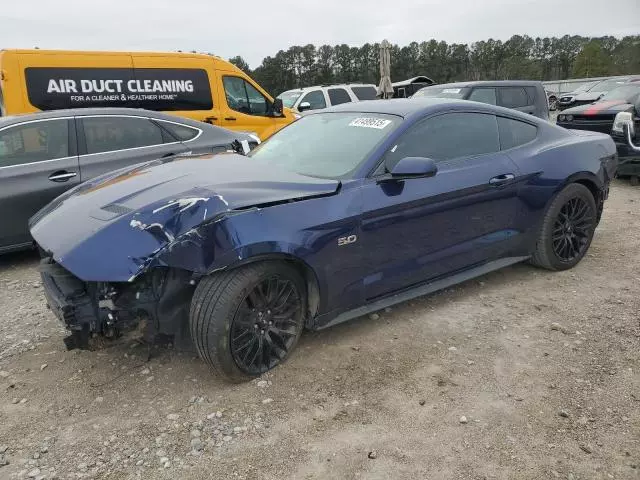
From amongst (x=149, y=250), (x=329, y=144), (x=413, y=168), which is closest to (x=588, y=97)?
(x=329, y=144)

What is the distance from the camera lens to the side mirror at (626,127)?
25.5ft

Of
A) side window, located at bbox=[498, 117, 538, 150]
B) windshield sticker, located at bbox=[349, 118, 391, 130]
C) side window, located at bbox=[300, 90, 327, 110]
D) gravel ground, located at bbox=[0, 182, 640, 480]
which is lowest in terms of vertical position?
gravel ground, located at bbox=[0, 182, 640, 480]

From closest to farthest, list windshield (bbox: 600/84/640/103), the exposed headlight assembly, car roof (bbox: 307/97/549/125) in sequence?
1. car roof (bbox: 307/97/549/125)
2. the exposed headlight assembly
3. windshield (bbox: 600/84/640/103)

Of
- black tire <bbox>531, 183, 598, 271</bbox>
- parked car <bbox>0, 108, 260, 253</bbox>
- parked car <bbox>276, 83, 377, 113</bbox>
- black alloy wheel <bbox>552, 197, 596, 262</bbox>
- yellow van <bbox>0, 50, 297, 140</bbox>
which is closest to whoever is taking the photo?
black tire <bbox>531, 183, 598, 271</bbox>

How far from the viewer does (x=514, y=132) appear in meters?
4.29

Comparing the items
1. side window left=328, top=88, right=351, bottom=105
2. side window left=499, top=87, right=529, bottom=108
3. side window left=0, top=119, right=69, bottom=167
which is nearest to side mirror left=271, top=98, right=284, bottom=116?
side window left=499, top=87, right=529, bottom=108

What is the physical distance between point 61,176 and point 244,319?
10.3 feet

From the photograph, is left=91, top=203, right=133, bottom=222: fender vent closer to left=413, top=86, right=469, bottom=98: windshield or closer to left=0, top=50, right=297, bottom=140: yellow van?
left=0, top=50, right=297, bottom=140: yellow van

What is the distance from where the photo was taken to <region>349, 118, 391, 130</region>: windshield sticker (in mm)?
3645

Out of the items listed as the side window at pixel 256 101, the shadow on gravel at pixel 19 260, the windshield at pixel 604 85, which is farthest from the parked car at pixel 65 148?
the windshield at pixel 604 85

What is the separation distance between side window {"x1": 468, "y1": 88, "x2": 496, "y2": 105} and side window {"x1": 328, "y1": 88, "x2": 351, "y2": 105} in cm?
510

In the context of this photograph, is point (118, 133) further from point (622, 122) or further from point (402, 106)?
point (622, 122)

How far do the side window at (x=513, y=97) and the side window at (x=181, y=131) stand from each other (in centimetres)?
655

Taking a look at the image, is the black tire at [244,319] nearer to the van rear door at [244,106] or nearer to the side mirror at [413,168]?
the side mirror at [413,168]
